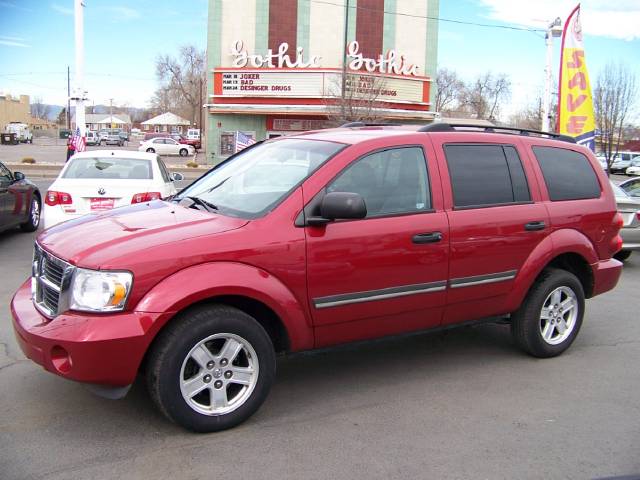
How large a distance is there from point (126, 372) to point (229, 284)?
29.1 inches

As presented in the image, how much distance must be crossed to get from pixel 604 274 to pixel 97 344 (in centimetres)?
428

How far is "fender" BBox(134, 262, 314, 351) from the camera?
3.36 m

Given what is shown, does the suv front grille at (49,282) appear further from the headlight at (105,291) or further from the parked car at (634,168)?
the parked car at (634,168)

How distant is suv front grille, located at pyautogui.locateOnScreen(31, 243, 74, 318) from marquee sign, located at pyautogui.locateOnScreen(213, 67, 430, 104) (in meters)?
27.3

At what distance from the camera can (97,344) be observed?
10.6 feet

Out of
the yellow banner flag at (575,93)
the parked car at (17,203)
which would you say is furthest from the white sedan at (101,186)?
the yellow banner flag at (575,93)

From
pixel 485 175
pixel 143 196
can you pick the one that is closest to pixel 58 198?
pixel 143 196

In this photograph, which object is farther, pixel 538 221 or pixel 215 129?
pixel 215 129

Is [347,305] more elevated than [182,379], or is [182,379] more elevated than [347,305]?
[347,305]

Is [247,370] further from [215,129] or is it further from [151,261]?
[215,129]

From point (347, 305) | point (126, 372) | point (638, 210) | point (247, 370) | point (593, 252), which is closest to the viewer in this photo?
point (126, 372)

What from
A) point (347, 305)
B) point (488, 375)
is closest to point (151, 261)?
point (347, 305)

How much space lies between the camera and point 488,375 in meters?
4.72

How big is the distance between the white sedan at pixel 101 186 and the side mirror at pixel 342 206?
5.00m
